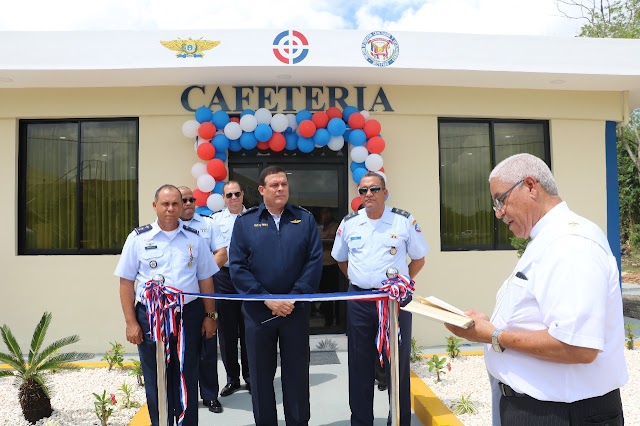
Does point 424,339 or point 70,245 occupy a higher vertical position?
point 70,245

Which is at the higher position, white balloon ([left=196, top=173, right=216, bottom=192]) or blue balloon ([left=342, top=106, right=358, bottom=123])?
blue balloon ([left=342, top=106, right=358, bottom=123])

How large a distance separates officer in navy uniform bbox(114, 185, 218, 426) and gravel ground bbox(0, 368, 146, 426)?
2.81 feet

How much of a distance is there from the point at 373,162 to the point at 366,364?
9.72 ft

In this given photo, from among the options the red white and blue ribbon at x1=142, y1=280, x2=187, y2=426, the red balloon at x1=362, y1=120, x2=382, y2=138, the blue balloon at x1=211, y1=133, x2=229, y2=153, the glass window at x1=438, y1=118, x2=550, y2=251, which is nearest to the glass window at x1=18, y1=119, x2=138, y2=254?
the blue balloon at x1=211, y1=133, x2=229, y2=153

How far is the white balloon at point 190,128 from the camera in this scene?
19.7 ft

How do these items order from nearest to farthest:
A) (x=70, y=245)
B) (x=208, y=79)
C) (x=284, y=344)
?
1. (x=284, y=344)
2. (x=208, y=79)
3. (x=70, y=245)

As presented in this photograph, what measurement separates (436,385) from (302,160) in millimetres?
3120

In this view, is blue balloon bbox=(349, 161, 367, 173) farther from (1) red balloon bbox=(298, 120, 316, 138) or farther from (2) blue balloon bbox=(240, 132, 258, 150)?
(2) blue balloon bbox=(240, 132, 258, 150)

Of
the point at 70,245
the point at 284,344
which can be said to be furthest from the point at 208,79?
the point at 284,344

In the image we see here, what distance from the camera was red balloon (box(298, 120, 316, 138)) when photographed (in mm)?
5926

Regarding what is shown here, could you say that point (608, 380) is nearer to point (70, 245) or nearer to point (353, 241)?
point (353, 241)

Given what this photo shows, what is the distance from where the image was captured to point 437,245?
21.3 feet

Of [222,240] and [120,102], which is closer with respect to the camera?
[222,240]

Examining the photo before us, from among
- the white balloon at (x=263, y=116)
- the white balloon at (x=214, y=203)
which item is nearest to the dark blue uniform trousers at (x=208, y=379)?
the white balloon at (x=214, y=203)
